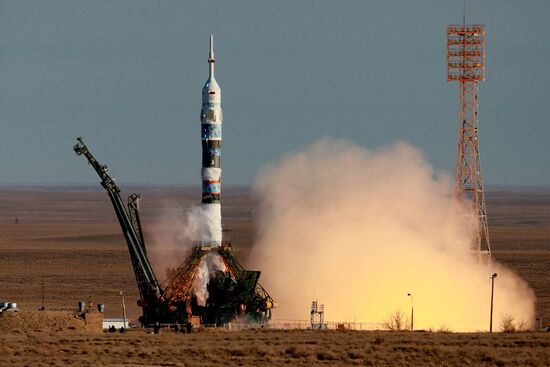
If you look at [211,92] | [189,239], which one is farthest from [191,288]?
[211,92]

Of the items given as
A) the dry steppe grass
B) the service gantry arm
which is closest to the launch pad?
the service gantry arm

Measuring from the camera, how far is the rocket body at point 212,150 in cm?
8744

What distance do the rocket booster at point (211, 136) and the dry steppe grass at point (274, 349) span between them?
11.2 metres

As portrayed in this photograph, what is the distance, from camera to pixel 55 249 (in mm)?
151125

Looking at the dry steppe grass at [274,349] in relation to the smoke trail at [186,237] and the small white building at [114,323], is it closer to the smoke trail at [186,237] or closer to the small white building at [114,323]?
the small white building at [114,323]

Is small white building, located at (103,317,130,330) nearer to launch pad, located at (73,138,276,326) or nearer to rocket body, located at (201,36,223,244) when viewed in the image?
launch pad, located at (73,138,276,326)

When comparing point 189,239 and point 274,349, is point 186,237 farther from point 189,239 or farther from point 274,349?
point 274,349

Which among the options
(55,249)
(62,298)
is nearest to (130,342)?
(62,298)

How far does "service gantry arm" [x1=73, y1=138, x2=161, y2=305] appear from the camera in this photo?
8725 cm

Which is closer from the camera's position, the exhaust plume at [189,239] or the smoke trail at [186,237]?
the exhaust plume at [189,239]

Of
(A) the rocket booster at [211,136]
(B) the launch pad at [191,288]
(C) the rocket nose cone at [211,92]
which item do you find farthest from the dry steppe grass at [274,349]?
(C) the rocket nose cone at [211,92]

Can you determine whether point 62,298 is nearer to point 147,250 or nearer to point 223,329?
point 147,250

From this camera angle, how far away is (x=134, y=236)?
88.1 meters

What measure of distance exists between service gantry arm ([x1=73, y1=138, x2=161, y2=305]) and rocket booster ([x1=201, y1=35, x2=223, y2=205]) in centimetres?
421
